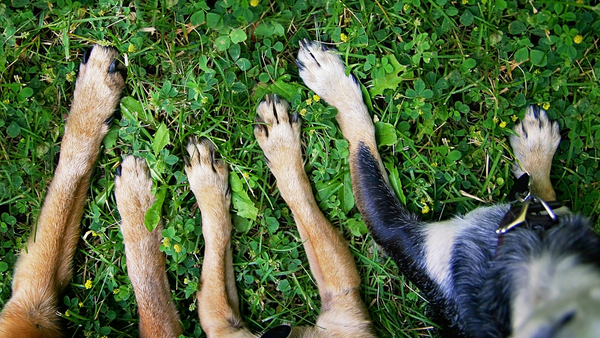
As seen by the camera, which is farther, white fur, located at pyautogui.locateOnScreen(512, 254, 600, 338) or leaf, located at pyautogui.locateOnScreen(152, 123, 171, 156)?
leaf, located at pyautogui.locateOnScreen(152, 123, 171, 156)

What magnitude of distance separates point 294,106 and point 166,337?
→ 2111 millimetres

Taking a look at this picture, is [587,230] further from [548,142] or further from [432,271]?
[548,142]

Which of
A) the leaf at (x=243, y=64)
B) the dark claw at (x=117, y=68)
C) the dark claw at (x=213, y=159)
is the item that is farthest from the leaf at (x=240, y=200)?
the dark claw at (x=117, y=68)

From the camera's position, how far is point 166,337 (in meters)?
3.52

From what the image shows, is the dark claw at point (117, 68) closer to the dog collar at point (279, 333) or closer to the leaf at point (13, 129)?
the leaf at point (13, 129)

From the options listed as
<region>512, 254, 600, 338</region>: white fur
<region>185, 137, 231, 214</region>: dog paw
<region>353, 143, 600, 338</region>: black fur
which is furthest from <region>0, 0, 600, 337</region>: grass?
<region>512, 254, 600, 338</region>: white fur

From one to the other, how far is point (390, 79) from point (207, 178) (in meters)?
1.71

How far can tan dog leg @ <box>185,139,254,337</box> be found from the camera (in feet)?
11.7

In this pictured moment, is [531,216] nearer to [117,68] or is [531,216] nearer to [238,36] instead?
[238,36]

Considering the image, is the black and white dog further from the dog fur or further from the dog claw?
the dog fur

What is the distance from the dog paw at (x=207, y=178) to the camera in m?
3.61

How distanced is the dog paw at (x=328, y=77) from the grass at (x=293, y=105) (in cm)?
12

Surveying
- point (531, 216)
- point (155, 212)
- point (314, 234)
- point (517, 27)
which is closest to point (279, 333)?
point (314, 234)

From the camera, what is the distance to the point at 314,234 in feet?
11.7
